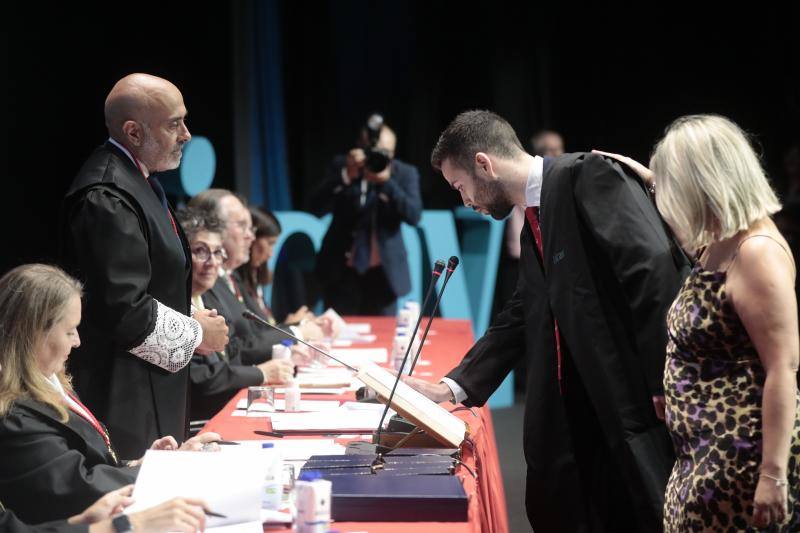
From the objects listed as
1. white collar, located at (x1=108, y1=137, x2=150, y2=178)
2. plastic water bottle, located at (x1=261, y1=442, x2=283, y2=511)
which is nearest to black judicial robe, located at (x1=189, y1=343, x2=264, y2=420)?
white collar, located at (x1=108, y1=137, x2=150, y2=178)

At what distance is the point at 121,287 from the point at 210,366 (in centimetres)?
89

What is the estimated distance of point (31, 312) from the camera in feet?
6.88

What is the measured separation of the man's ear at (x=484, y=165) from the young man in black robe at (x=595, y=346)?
6.0 inches

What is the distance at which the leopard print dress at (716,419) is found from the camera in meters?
1.90

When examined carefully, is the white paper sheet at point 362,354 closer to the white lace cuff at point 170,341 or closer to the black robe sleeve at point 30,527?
the white lace cuff at point 170,341

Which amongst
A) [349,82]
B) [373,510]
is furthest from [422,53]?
[373,510]

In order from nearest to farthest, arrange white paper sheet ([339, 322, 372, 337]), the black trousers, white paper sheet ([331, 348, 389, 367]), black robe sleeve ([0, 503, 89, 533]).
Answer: black robe sleeve ([0, 503, 89, 533]) < white paper sheet ([331, 348, 389, 367]) < white paper sheet ([339, 322, 372, 337]) < the black trousers

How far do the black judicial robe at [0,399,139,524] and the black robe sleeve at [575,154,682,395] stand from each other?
1.12 meters

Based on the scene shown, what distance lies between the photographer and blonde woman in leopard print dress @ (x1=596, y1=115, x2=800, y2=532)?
1851 millimetres

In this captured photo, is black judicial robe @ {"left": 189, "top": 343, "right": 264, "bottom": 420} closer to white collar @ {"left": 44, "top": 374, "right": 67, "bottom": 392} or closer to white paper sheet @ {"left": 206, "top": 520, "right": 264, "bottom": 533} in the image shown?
white collar @ {"left": 44, "top": 374, "right": 67, "bottom": 392}

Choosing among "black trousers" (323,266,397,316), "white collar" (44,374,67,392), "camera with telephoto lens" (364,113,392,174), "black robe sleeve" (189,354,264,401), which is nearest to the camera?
"white collar" (44,374,67,392)

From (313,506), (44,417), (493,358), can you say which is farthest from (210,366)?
(313,506)

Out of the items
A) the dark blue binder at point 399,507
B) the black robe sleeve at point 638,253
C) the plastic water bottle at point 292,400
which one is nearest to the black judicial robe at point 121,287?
the plastic water bottle at point 292,400

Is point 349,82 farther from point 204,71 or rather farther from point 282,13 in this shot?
point 204,71
